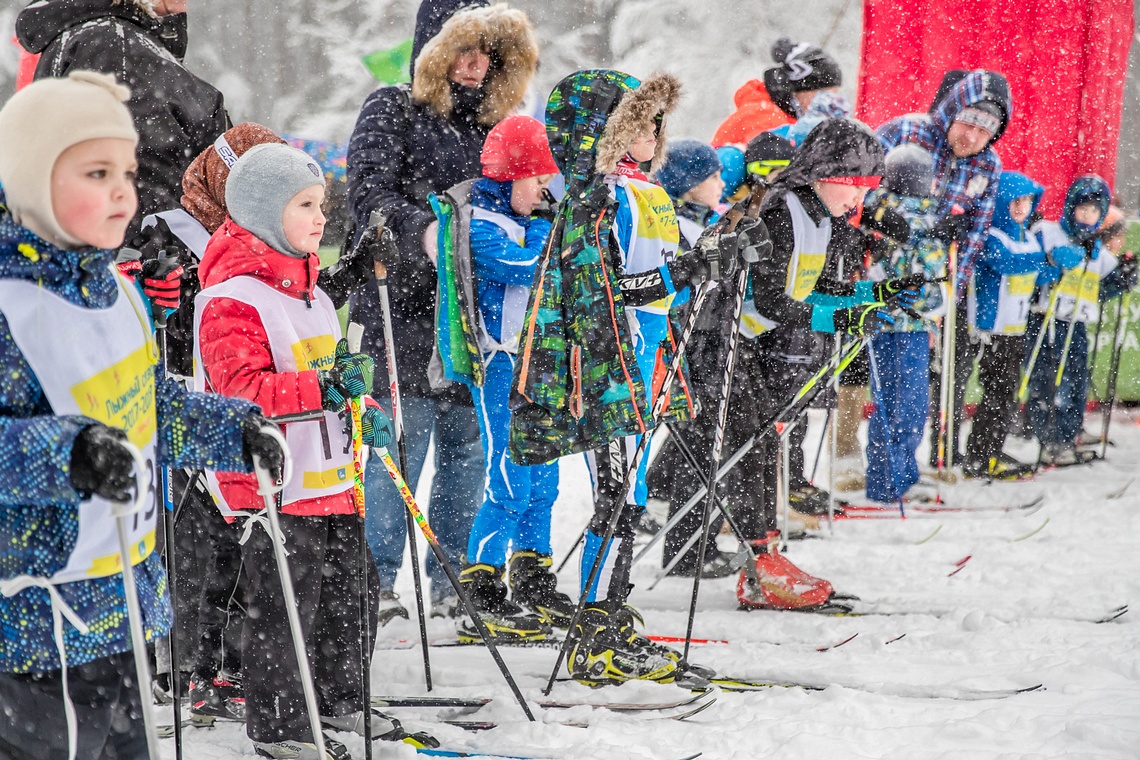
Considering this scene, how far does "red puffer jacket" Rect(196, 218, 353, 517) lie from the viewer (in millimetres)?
2652

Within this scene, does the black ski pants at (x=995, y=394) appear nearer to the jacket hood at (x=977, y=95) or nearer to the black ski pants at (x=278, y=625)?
the jacket hood at (x=977, y=95)

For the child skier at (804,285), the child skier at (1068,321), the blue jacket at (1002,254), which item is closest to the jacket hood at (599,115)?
the child skier at (804,285)

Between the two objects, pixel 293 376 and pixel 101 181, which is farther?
pixel 293 376

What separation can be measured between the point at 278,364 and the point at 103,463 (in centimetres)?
110

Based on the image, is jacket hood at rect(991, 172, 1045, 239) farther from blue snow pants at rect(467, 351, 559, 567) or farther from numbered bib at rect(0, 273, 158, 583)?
numbered bib at rect(0, 273, 158, 583)

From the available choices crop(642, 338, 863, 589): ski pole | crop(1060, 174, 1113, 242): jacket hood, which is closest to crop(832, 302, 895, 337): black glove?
crop(642, 338, 863, 589): ski pole

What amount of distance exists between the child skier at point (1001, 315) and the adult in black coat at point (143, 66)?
5.60m

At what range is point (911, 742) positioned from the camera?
2984 mm

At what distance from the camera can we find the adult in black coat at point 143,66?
3.17 meters

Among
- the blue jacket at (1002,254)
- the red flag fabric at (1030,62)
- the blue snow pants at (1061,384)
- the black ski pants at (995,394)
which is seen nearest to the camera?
the blue jacket at (1002,254)

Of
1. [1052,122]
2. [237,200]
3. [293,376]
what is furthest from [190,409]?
[1052,122]

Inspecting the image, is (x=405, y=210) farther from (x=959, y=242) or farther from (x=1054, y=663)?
(x=959, y=242)

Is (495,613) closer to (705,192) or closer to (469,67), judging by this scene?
(469,67)

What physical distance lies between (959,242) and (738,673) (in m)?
4.46
